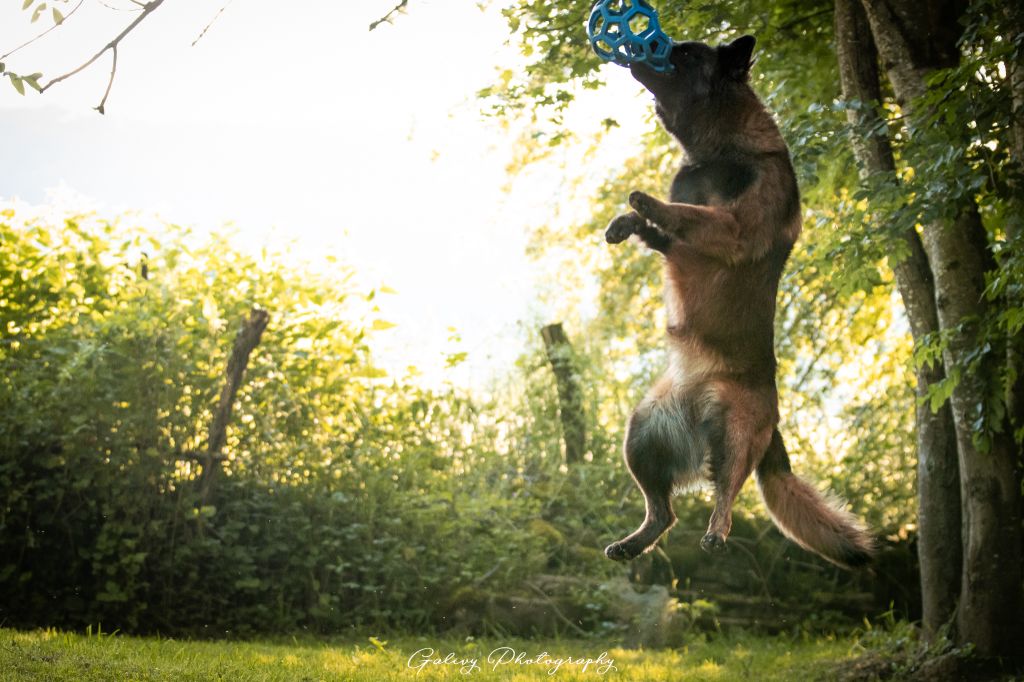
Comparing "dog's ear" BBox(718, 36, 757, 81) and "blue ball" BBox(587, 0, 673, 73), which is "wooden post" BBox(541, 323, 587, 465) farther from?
"blue ball" BBox(587, 0, 673, 73)

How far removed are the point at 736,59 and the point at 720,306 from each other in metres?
0.86

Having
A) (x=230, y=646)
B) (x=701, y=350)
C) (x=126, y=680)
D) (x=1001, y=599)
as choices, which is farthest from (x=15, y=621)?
(x=1001, y=599)

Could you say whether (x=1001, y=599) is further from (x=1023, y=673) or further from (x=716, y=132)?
(x=716, y=132)

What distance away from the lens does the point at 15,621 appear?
245 inches

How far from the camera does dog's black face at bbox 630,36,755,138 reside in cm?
322

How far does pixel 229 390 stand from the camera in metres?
6.84

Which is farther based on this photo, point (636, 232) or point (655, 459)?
point (655, 459)

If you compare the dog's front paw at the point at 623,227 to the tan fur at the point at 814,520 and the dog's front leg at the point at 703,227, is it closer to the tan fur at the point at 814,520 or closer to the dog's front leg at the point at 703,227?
the dog's front leg at the point at 703,227

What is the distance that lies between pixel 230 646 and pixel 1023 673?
14.9 feet

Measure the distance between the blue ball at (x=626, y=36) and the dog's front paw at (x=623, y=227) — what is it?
44cm

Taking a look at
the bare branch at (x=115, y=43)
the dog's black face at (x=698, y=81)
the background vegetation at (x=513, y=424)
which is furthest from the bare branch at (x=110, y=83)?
the background vegetation at (x=513, y=424)

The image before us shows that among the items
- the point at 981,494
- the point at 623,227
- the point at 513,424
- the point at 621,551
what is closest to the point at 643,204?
the point at 623,227

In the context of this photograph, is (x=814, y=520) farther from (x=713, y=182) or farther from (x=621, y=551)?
(x=713, y=182)

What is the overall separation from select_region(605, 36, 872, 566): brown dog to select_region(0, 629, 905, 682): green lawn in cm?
266
